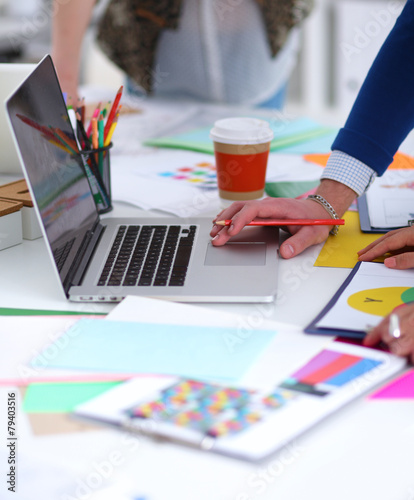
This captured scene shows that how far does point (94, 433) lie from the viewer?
548mm

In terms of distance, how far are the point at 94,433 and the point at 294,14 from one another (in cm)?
148

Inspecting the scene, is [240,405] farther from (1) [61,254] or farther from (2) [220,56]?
(2) [220,56]

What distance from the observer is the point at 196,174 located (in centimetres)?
133

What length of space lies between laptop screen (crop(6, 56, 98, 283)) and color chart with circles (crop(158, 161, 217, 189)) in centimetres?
31

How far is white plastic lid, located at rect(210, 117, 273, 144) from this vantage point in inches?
42.9

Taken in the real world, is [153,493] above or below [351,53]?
above

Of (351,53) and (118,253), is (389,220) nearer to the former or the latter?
(118,253)

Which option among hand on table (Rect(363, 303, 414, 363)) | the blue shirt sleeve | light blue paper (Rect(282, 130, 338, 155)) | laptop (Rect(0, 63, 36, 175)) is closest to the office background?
light blue paper (Rect(282, 130, 338, 155))

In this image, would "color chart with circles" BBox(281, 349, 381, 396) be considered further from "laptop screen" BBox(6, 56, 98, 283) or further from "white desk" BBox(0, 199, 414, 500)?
"laptop screen" BBox(6, 56, 98, 283)

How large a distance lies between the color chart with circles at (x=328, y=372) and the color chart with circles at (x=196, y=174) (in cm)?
67

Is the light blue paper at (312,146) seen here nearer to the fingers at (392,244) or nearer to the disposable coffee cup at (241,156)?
the disposable coffee cup at (241,156)

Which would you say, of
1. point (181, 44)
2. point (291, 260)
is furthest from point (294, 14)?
point (291, 260)

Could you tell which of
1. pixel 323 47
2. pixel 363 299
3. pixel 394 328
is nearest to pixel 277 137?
pixel 363 299

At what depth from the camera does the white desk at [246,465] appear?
50cm
